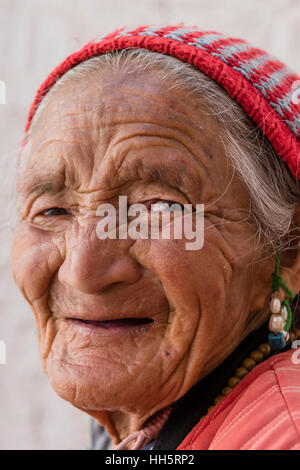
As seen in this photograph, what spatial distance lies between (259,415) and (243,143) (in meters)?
0.81

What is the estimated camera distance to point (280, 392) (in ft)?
4.43

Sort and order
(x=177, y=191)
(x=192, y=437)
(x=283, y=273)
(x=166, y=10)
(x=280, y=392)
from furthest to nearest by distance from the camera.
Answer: (x=166, y=10) < (x=283, y=273) < (x=177, y=191) < (x=192, y=437) < (x=280, y=392)

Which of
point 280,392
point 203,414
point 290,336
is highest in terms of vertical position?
point 280,392

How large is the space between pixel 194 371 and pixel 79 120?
86cm

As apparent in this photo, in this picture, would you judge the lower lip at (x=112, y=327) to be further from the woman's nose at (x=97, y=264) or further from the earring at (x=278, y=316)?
the earring at (x=278, y=316)

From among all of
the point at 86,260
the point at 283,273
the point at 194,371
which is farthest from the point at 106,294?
the point at 283,273

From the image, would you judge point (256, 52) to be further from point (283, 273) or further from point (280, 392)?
point (280, 392)

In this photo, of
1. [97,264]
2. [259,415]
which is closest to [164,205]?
[97,264]

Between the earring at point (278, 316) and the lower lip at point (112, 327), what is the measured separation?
0.40 metres

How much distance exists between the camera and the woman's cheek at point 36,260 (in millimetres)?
1687

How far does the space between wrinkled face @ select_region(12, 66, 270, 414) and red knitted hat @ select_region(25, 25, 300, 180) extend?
0.12 metres

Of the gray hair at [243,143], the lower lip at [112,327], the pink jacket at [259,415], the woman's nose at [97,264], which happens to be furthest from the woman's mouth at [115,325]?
the gray hair at [243,143]

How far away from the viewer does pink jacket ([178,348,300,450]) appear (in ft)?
3.93

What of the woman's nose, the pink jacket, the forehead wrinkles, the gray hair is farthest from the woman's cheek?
the pink jacket
